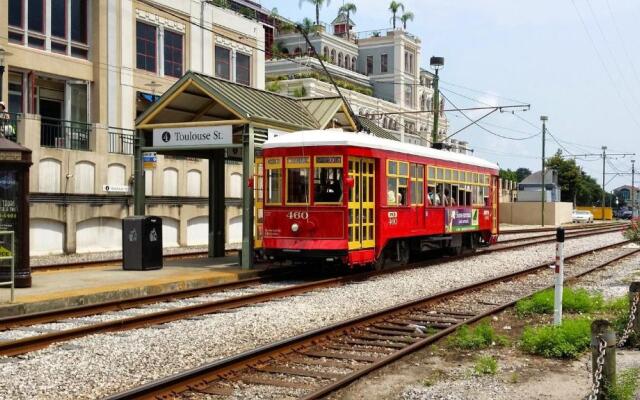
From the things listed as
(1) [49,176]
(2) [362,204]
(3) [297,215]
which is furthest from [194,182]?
(2) [362,204]

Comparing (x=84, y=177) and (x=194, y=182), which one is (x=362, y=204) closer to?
(x=84, y=177)

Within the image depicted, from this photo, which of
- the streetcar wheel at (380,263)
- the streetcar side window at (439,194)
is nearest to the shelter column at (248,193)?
the streetcar wheel at (380,263)

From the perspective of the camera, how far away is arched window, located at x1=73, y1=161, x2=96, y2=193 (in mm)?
24500

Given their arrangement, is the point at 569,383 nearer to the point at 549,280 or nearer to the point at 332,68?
the point at 549,280

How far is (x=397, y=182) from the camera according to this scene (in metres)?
17.8

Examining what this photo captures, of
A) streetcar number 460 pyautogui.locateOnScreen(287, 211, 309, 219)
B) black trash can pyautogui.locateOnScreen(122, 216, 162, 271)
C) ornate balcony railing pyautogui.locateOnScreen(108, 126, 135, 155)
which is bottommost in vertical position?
black trash can pyautogui.locateOnScreen(122, 216, 162, 271)

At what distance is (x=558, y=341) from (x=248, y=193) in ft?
31.4

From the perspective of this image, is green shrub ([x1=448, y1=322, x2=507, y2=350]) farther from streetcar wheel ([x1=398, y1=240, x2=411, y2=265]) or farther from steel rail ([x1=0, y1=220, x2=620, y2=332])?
streetcar wheel ([x1=398, y1=240, x2=411, y2=265])

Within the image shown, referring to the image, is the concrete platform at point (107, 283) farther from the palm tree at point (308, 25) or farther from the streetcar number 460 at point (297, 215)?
the palm tree at point (308, 25)

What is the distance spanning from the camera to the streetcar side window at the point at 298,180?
16094 millimetres

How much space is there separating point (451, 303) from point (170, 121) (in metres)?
9.64

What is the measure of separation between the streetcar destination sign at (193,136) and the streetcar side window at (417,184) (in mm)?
4667

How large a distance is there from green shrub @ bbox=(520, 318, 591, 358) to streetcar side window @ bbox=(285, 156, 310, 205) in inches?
300

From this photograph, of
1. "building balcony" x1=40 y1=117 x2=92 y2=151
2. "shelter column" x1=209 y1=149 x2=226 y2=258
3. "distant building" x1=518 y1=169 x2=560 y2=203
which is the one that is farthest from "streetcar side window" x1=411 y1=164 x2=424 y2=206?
"distant building" x1=518 y1=169 x2=560 y2=203
